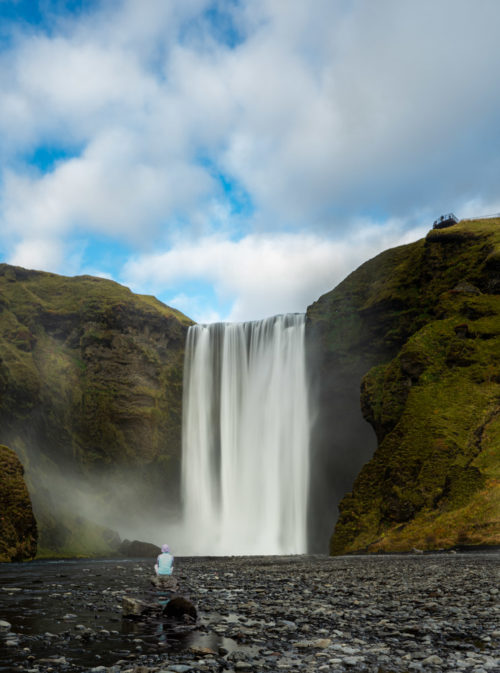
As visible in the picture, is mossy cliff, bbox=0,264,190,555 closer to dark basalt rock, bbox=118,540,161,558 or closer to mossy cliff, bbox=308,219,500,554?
dark basalt rock, bbox=118,540,161,558

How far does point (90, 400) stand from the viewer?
8231 cm

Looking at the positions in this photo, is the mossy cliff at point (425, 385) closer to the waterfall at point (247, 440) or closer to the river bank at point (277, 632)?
the waterfall at point (247, 440)

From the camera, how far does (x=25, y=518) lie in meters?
47.1

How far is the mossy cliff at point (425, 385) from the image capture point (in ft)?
115

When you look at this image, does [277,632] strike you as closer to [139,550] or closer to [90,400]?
[139,550]

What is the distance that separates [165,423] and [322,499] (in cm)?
3140

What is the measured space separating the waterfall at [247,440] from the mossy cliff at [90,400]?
6.15 meters

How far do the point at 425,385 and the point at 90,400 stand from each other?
56.7 m

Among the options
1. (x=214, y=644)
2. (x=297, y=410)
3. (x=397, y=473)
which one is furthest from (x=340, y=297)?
(x=214, y=644)

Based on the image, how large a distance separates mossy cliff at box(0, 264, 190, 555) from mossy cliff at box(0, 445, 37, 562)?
17583 millimetres

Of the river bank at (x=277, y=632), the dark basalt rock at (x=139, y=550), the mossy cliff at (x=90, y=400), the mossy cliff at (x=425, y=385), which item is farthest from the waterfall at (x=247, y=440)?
the river bank at (x=277, y=632)

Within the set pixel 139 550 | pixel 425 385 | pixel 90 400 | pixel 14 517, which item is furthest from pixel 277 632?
pixel 90 400

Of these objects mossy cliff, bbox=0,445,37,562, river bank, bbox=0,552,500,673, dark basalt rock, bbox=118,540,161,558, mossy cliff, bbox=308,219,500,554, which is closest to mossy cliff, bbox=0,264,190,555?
dark basalt rock, bbox=118,540,161,558

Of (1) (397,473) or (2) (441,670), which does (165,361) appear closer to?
(1) (397,473)
